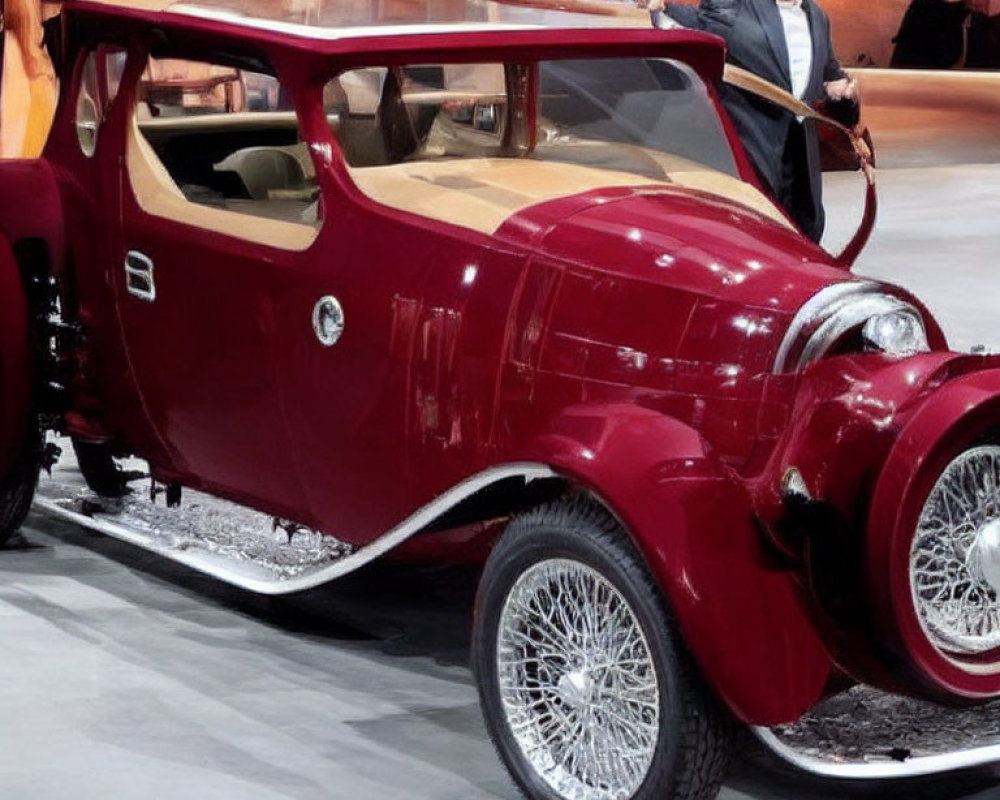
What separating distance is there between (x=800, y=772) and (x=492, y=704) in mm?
651

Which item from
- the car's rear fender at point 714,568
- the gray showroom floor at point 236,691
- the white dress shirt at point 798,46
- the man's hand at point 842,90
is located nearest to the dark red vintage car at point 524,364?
Result: the car's rear fender at point 714,568

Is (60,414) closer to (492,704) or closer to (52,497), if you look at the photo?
(52,497)

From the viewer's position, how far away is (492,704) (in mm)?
3787

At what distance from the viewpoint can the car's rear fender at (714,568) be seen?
337cm

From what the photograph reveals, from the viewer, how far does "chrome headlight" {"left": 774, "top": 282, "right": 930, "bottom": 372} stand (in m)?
3.62

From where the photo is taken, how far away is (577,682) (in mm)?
3646

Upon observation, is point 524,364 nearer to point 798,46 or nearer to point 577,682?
point 577,682

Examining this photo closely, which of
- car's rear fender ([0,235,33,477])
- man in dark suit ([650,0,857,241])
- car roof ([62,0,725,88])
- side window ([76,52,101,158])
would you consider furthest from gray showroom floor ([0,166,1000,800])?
man in dark suit ([650,0,857,241])

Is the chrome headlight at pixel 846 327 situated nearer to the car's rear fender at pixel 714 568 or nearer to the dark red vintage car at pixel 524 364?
the dark red vintage car at pixel 524 364

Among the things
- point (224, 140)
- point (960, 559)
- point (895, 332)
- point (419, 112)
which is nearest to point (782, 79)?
point (224, 140)

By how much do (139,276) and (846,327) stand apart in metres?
1.97

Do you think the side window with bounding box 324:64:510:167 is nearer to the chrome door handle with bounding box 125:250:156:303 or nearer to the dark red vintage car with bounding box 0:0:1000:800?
the dark red vintage car with bounding box 0:0:1000:800

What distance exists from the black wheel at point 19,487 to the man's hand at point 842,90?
2.76 metres

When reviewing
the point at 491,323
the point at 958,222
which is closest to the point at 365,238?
the point at 491,323
